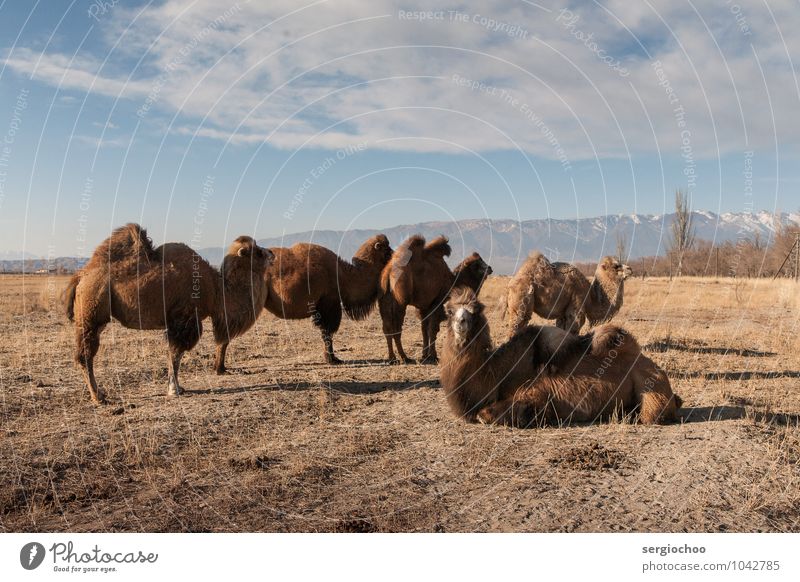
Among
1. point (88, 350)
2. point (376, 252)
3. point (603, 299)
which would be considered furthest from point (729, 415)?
point (88, 350)

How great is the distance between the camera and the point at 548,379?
912cm

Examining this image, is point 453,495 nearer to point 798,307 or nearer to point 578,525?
point 578,525

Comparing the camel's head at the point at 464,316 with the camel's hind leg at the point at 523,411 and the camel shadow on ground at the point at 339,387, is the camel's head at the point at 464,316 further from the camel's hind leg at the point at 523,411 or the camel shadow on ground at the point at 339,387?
the camel shadow on ground at the point at 339,387

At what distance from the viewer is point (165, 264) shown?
1111cm

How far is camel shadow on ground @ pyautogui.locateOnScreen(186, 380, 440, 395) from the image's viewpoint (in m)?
11.7

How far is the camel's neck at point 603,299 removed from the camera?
52.3 ft

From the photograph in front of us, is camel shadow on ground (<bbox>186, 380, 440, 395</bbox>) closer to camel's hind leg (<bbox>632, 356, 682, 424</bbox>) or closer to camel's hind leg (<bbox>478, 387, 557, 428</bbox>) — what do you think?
camel's hind leg (<bbox>478, 387, 557, 428</bbox>)

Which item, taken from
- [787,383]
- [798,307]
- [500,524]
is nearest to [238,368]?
[500,524]

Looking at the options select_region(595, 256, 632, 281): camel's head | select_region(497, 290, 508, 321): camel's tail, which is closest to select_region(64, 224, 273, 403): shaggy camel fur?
select_region(497, 290, 508, 321): camel's tail

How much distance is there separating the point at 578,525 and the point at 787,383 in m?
8.44

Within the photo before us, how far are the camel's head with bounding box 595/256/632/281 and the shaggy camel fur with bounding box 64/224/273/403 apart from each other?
934 cm

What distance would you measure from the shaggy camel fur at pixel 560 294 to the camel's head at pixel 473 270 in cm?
→ 108

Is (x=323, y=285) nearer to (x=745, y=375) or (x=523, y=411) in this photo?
(x=523, y=411)

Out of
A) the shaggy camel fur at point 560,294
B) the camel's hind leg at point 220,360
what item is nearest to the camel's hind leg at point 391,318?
the shaggy camel fur at point 560,294
